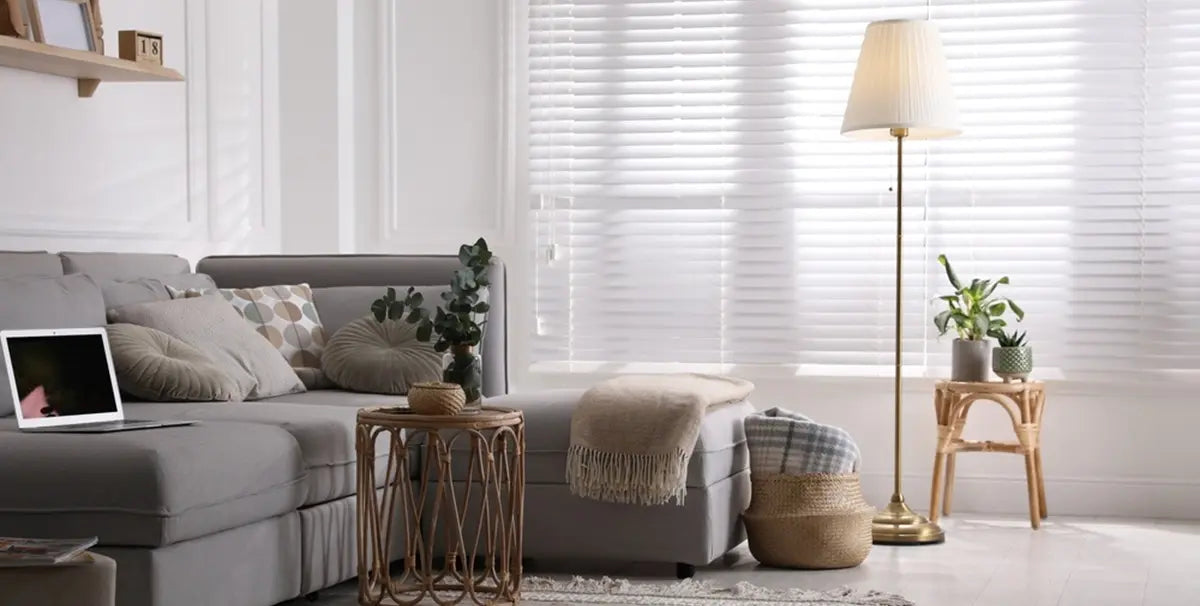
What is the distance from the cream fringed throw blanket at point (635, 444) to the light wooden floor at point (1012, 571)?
27 cm

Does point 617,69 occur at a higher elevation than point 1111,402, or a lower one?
higher

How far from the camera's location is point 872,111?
4.78 m

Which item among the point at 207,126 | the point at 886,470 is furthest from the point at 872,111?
the point at 207,126

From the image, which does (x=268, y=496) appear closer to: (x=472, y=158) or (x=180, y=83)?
(x=180, y=83)

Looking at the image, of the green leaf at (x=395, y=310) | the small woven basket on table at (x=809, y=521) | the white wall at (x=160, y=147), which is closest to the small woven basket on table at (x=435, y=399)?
the green leaf at (x=395, y=310)

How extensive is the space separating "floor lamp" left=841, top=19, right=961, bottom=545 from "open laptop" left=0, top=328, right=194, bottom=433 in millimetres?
2273

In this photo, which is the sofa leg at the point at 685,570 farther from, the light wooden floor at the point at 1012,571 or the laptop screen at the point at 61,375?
the laptop screen at the point at 61,375

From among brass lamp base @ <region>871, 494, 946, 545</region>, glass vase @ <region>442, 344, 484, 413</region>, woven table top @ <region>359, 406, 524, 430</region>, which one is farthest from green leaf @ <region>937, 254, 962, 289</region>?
woven table top @ <region>359, 406, 524, 430</region>

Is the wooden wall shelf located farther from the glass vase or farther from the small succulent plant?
the small succulent plant

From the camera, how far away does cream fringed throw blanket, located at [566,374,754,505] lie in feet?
13.0

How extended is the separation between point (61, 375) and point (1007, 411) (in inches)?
119

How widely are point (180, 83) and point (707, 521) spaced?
2.28 metres

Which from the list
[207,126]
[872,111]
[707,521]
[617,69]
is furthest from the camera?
[617,69]

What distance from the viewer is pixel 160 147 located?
4961 mm
